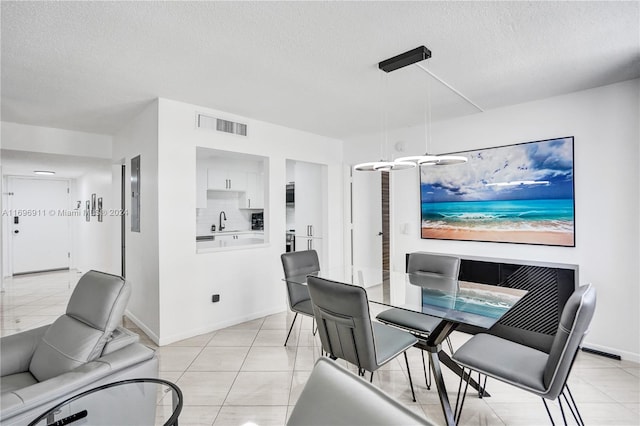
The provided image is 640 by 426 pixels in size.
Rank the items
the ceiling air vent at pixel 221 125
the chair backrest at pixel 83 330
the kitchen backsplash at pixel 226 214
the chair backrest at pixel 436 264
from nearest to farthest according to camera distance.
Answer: the chair backrest at pixel 83 330, the chair backrest at pixel 436 264, the ceiling air vent at pixel 221 125, the kitchen backsplash at pixel 226 214

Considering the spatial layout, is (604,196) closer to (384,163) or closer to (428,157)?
(428,157)

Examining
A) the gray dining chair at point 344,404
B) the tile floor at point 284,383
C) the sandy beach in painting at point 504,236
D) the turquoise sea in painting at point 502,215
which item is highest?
the turquoise sea in painting at point 502,215

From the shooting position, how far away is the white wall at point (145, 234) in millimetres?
3287

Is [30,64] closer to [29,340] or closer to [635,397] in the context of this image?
[29,340]

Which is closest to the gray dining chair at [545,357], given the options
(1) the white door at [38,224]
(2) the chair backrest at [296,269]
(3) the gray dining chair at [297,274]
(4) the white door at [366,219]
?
(3) the gray dining chair at [297,274]

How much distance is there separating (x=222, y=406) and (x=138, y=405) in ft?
2.90

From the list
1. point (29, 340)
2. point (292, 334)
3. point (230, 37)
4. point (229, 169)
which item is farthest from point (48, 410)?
point (229, 169)

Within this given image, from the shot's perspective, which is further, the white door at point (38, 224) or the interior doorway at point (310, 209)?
the white door at point (38, 224)

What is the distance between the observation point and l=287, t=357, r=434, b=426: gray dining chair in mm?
737

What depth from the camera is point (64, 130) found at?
14.3ft

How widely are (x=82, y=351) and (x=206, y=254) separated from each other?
191 cm

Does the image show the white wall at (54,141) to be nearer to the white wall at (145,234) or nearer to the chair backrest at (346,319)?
the white wall at (145,234)

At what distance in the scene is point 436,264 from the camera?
124 inches

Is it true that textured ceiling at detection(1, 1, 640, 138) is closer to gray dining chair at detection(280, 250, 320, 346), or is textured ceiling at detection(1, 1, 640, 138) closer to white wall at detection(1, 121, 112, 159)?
white wall at detection(1, 121, 112, 159)
